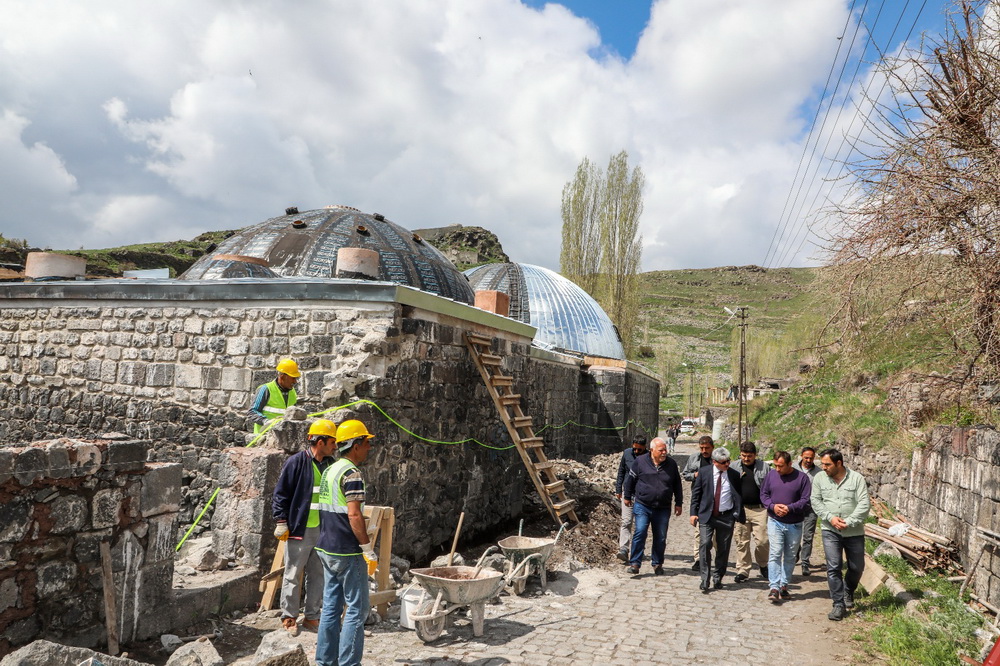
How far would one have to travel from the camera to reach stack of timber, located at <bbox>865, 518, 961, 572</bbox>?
6883mm

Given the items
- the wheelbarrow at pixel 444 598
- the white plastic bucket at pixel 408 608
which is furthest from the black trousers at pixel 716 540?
the white plastic bucket at pixel 408 608

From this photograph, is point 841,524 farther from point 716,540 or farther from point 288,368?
point 288,368

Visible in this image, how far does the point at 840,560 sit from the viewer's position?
6.00m

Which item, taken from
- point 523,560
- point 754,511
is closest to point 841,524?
point 754,511

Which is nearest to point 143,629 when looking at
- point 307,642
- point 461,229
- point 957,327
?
point 307,642

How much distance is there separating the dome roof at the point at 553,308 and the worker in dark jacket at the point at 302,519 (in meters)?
16.3

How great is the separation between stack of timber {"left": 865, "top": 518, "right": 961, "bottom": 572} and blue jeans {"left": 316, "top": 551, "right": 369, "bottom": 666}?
6524mm

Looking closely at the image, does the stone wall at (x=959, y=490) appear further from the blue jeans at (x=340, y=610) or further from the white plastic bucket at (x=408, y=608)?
the blue jeans at (x=340, y=610)

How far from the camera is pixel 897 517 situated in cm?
899

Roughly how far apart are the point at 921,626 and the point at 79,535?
6500 millimetres

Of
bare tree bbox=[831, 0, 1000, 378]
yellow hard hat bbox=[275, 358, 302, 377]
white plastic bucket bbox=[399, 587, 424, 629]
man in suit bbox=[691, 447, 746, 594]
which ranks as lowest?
white plastic bucket bbox=[399, 587, 424, 629]

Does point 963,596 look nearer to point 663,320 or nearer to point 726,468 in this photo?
point 726,468

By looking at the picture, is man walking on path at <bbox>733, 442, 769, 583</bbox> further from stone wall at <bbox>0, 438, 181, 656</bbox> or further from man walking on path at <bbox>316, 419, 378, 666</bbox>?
stone wall at <bbox>0, 438, 181, 656</bbox>

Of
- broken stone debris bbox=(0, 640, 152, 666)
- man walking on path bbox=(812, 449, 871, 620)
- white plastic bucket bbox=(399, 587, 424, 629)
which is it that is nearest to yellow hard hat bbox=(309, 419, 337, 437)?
white plastic bucket bbox=(399, 587, 424, 629)
